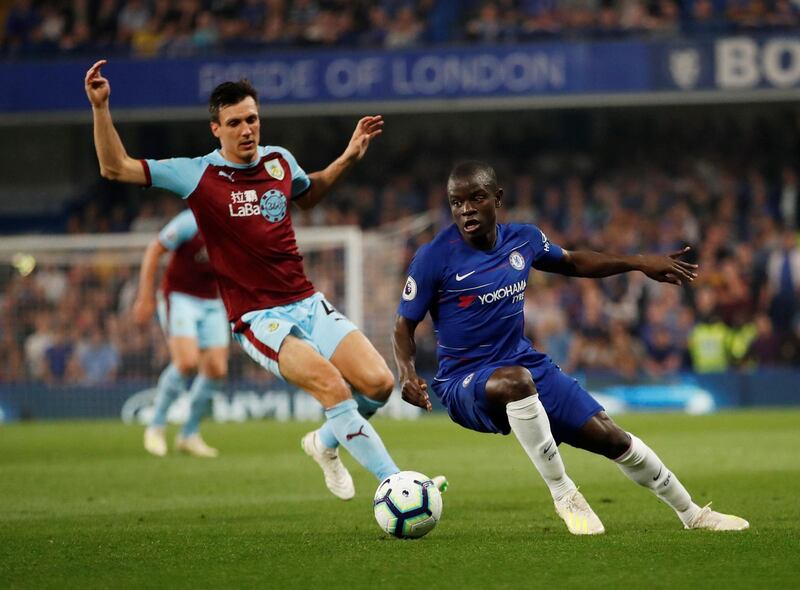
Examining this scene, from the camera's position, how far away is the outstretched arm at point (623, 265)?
6703 millimetres

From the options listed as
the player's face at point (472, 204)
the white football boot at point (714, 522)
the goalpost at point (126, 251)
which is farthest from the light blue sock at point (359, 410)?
the goalpost at point (126, 251)

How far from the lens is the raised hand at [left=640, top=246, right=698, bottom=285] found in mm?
6695

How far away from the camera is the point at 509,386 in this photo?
639 cm

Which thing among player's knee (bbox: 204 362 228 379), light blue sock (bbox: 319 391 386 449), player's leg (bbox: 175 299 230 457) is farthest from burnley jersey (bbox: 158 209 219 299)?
light blue sock (bbox: 319 391 386 449)

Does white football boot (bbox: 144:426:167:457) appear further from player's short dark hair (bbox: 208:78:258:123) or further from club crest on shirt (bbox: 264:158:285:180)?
player's short dark hair (bbox: 208:78:258:123)

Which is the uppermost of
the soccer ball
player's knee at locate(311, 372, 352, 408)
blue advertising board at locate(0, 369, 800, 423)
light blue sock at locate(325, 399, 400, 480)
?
player's knee at locate(311, 372, 352, 408)

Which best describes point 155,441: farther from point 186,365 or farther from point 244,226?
point 244,226

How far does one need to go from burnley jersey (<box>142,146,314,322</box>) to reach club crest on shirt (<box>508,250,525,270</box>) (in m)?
1.52

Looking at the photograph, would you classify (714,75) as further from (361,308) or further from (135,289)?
(135,289)

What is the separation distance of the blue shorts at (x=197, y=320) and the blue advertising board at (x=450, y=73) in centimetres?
1104

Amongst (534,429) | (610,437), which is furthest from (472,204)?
(610,437)

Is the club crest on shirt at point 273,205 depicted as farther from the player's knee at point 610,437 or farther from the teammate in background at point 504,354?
the player's knee at point 610,437

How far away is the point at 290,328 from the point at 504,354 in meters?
1.39

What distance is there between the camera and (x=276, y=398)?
1980 centimetres
